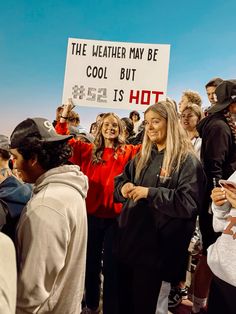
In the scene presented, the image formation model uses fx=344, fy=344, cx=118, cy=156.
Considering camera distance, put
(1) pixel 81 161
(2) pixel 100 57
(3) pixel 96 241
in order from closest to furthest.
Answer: (3) pixel 96 241 → (1) pixel 81 161 → (2) pixel 100 57

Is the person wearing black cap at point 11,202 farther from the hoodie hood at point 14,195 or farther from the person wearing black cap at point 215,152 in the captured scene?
the person wearing black cap at point 215,152

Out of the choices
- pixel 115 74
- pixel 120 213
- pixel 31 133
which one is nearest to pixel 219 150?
pixel 120 213

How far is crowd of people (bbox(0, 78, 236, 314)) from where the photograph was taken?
4.13ft

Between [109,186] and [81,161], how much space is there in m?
0.39

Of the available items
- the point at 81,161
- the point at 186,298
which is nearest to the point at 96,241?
the point at 81,161

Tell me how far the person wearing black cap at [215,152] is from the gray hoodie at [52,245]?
1.44 m

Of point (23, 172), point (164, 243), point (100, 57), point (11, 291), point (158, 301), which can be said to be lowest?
point (158, 301)

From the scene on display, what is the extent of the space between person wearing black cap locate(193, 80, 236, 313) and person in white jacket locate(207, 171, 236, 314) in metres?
0.83

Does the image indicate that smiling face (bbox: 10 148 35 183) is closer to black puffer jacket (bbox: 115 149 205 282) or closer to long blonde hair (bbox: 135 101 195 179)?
black puffer jacket (bbox: 115 149 205 282)

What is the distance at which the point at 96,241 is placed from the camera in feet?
9.21

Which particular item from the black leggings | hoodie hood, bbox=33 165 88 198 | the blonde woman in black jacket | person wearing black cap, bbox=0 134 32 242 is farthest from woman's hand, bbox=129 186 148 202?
person wearing black cap, bbox=0 134 32 242

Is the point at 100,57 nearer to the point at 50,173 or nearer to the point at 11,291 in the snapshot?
the point at 50,173

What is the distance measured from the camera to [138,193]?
7.10 feet

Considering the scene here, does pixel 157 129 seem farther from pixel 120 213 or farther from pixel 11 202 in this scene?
pixel 11 202
